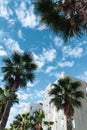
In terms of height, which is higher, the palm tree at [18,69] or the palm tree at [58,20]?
the palm tree at [18,69]

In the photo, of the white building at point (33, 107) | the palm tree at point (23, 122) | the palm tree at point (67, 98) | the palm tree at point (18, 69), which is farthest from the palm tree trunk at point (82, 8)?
the white building at point (33, 107)

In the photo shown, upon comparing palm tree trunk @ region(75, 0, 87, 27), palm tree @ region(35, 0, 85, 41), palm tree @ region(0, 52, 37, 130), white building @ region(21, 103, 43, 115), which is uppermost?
white building @ region(21, 103, 43, 115)

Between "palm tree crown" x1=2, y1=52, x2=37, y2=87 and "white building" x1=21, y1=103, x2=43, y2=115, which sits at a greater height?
"white building" x1=21, y1=103, x2=43, y2=115

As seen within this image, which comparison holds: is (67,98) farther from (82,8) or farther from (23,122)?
(82,8)

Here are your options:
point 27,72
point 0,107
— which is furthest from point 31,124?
point 27,72

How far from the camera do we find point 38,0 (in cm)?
992

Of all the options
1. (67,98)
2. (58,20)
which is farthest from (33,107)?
(58,20)

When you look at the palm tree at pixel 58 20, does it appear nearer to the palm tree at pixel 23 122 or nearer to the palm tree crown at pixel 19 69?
the palm tree crown at pixel 19 69

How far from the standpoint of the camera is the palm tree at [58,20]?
946cm

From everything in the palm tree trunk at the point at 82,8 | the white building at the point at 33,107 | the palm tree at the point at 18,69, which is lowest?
the palm tree trunk at the point at 82,8

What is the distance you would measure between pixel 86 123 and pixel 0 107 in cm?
1891

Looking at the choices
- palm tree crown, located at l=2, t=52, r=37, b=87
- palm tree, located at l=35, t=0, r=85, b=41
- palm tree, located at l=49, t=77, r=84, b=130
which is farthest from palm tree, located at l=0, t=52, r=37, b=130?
palm tree, located at l=35, t=0, r=85, b=41

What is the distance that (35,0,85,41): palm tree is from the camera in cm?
946

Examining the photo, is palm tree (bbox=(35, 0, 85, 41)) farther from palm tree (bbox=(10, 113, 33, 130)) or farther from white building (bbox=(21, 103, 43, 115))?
white building (bbox=(21, 103, 43, 115))
